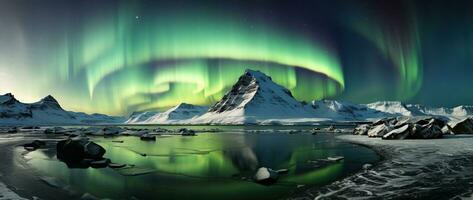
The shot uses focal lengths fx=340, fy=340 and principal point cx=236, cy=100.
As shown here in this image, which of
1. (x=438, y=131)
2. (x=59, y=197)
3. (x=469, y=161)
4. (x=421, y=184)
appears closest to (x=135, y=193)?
(x=59, y=197)

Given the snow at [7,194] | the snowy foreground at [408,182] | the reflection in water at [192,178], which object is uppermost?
the snow at [7,194]

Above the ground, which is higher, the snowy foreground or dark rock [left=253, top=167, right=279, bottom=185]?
dark rock [left=253, top=167, right=279, bottom=185]

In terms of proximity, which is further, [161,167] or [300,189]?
[161,167]

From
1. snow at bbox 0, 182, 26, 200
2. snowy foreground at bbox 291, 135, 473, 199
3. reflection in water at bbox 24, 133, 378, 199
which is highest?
snow at bbox 0, 182, 26, 200

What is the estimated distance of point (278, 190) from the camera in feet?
44.2

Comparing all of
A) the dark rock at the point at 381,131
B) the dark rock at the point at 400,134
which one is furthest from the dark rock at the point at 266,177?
the dark rock at the point at 381,131

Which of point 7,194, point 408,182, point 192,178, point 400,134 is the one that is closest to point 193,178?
point 192,178

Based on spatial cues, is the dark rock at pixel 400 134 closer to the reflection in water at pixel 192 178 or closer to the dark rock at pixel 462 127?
the dark rock at pixel 462 127

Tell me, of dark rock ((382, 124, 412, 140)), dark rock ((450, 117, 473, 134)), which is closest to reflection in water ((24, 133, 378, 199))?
dark rock ((382, 124, 412, 140))

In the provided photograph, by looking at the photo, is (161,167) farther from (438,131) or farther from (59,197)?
(438,131)

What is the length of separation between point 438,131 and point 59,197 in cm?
4219

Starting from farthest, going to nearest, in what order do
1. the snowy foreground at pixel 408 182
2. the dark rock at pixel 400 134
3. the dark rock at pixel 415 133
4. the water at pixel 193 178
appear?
the dark rock at pixel 400 134
the dark rock at pixel 415 133
the water at pixel 193 178
the snowy foreground at pixel 408 182

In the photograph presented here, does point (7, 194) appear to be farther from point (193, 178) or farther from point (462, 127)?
point (462, 127)

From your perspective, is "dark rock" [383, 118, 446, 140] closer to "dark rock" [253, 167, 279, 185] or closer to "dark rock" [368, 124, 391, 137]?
"dark rock" [368, 124, 391, 137]
